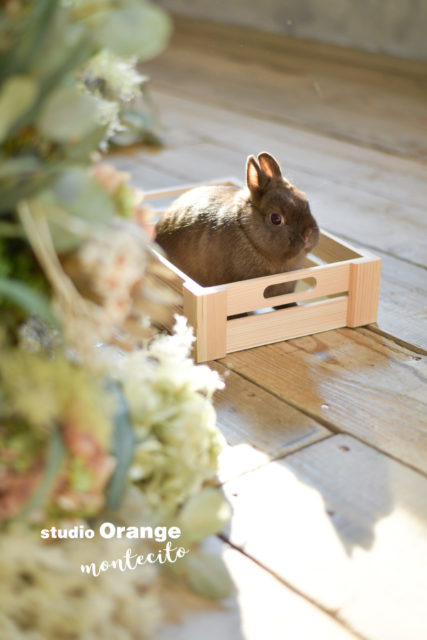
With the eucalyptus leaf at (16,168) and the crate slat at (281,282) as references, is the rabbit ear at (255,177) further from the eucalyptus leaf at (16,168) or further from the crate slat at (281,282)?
the eucalyptus leaf at (16,168)

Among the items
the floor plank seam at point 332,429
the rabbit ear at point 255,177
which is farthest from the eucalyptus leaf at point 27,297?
the rabbit ear at point 255,177

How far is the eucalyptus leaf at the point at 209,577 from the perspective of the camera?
0.83m

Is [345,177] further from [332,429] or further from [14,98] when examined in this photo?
[14,98]

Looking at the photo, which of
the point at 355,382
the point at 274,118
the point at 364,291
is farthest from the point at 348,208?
the point at 274,118

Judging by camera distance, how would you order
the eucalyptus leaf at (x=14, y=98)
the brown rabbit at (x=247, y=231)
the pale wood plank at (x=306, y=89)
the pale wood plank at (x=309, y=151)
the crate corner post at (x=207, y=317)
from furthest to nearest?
the pale wood plank at (x=306, y=89), the pale wood plank at (x=309, y=151), the brown rabbit at (x=247, y=231), the crate corner post at (x=207, y=317), the eucalyptus leaf at (x=14, y=98)

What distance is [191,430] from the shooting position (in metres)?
0.89

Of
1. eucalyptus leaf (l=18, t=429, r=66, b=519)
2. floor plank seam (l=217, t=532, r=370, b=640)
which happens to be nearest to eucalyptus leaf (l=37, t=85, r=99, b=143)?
eucalyptus leaf (l=18, t=429, r=66, b=519)

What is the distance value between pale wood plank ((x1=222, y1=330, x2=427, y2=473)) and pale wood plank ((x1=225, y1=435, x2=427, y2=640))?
0.06m

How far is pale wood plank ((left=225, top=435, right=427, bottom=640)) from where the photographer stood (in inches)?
33.2

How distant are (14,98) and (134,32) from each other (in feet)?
0.40

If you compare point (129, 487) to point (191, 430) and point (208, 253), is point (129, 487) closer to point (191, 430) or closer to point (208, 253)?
point (191, 430)

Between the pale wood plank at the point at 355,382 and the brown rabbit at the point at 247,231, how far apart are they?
148 millimetres

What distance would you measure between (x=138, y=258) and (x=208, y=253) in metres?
0.74

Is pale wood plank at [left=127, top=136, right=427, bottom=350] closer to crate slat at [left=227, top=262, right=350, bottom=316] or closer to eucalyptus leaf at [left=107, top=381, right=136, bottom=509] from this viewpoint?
crate slat at [left=227, top=262, right=350, bottom=316]
